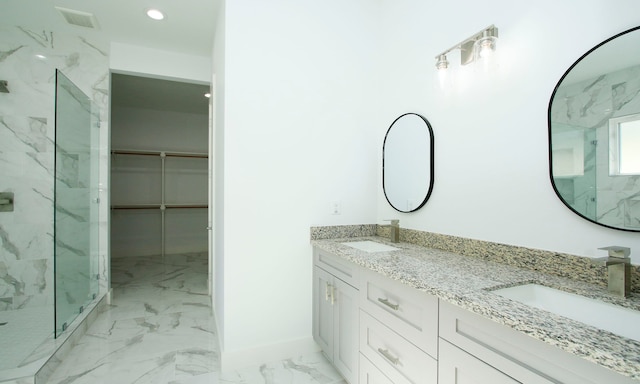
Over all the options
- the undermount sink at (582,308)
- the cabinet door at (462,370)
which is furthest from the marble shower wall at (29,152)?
the undermount sink at (582,308)

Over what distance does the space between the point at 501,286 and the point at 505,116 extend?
0.87 meters

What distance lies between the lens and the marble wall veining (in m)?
2.83

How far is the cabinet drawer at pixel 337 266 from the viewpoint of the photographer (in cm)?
167

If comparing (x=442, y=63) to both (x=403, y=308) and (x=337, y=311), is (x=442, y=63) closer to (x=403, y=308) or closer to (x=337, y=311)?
(x=403, y=308)

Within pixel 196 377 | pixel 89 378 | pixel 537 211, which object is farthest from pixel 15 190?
pixel 537 211

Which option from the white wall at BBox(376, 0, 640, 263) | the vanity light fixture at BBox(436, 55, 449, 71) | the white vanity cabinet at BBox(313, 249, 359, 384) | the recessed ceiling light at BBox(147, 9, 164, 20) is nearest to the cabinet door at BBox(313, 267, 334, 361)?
the white vanity cabinet at BBox(313, 249, 359, 384)

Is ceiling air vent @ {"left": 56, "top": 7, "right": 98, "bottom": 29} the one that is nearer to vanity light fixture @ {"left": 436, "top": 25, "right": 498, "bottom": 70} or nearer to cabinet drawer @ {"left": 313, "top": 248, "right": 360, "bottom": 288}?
cabinet drawer @ {"left": 313, "top": 248, "right": 360, "bottom": 288}

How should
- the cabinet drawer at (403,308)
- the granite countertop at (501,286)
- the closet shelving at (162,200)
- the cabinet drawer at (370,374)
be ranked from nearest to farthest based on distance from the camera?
the granite countertop at (501,286) → the cabinet drawer at (403,308) → the cabinet drawer at (370,374) → the closet shelving at (162,200)

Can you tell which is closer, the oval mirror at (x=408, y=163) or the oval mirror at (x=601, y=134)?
the oval mirror at (x=601, y=134)

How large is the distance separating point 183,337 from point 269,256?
117 centimetres

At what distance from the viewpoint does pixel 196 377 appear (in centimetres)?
Result: 194

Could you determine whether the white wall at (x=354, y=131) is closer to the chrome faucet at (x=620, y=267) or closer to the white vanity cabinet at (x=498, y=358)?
the chrome faucet at (x=620, y=267)

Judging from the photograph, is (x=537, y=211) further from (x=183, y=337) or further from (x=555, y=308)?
(x=183, y=337)

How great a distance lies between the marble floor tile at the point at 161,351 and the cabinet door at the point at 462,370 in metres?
1.09
